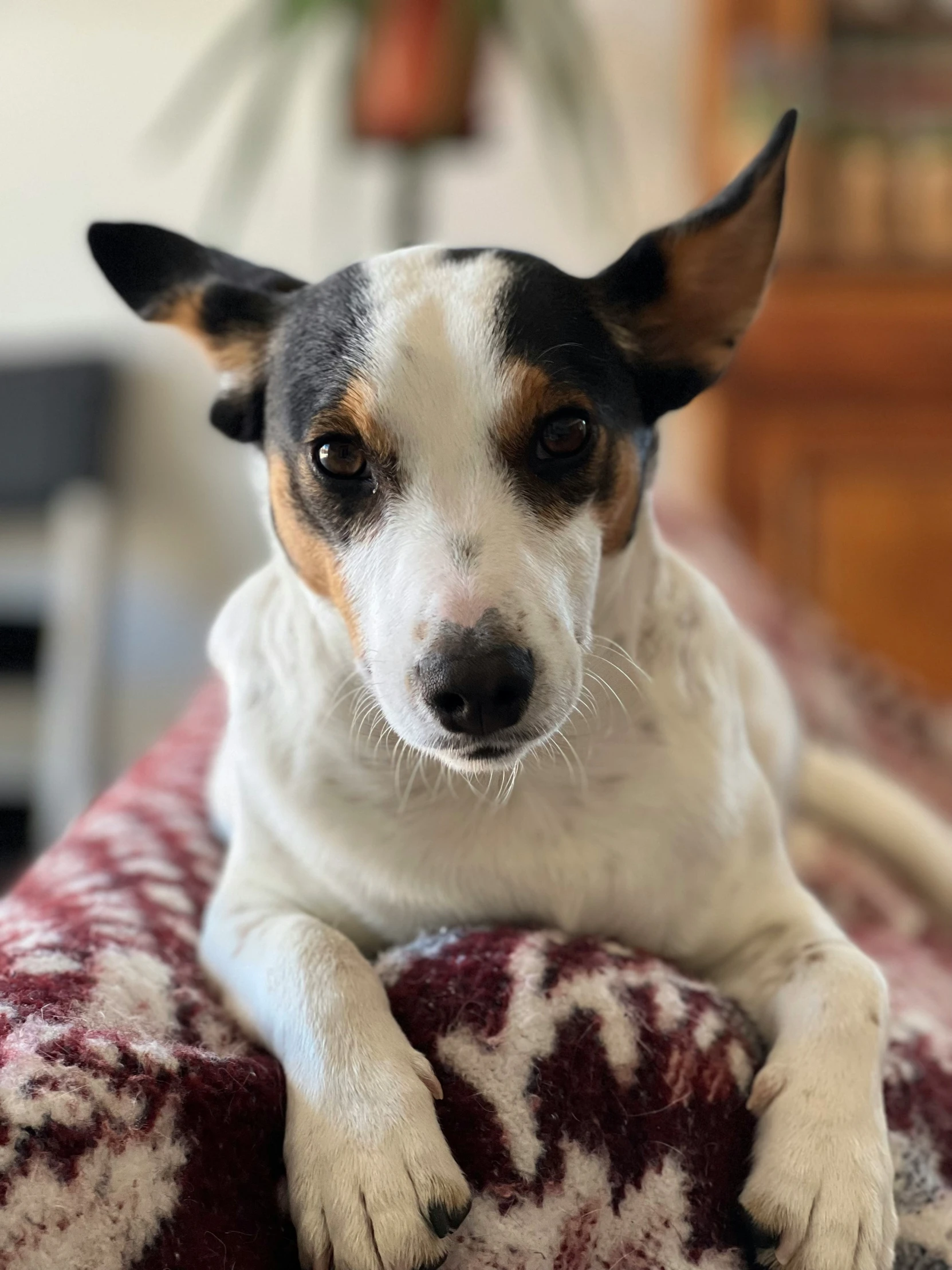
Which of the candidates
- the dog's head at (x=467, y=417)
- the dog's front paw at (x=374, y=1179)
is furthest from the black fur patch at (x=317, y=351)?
the dog's front paw at (x=374, y=1179)

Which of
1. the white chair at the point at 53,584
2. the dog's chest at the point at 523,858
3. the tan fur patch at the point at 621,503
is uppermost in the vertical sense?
the tan fur patch at the point at 621,503

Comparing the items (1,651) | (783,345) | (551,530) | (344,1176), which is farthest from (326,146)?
(344,1176)

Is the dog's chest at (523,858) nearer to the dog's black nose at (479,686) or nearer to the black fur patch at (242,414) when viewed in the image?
the dog's black nose at (479,686)

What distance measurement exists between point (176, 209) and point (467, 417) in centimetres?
282

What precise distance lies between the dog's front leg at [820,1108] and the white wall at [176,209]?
8.41 ft

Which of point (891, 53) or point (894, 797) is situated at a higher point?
point (891, 53)

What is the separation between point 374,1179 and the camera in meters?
0.73

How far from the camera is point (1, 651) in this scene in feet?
10.3

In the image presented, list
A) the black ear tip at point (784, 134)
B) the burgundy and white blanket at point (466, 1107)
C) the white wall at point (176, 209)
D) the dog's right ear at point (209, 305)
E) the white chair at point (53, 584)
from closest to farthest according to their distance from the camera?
1. the burgundy and white blanket at point (466, 1107)
2. the black ear tip at point (784, 134)
3. the dog's right ear at point (209, 305)
4. the white chair at point (53, 584)
5. the white wall at point (176, 209)

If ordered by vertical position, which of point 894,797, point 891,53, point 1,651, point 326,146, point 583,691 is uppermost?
point 891,53

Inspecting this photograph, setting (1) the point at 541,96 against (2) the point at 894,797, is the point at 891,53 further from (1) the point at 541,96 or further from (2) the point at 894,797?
(2) the point at 894,797

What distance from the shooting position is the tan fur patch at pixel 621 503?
944mm

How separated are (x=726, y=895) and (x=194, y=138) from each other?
297 cm

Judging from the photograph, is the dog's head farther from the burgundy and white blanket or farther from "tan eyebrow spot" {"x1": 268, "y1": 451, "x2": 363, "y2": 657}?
the burgundy and white blanket
